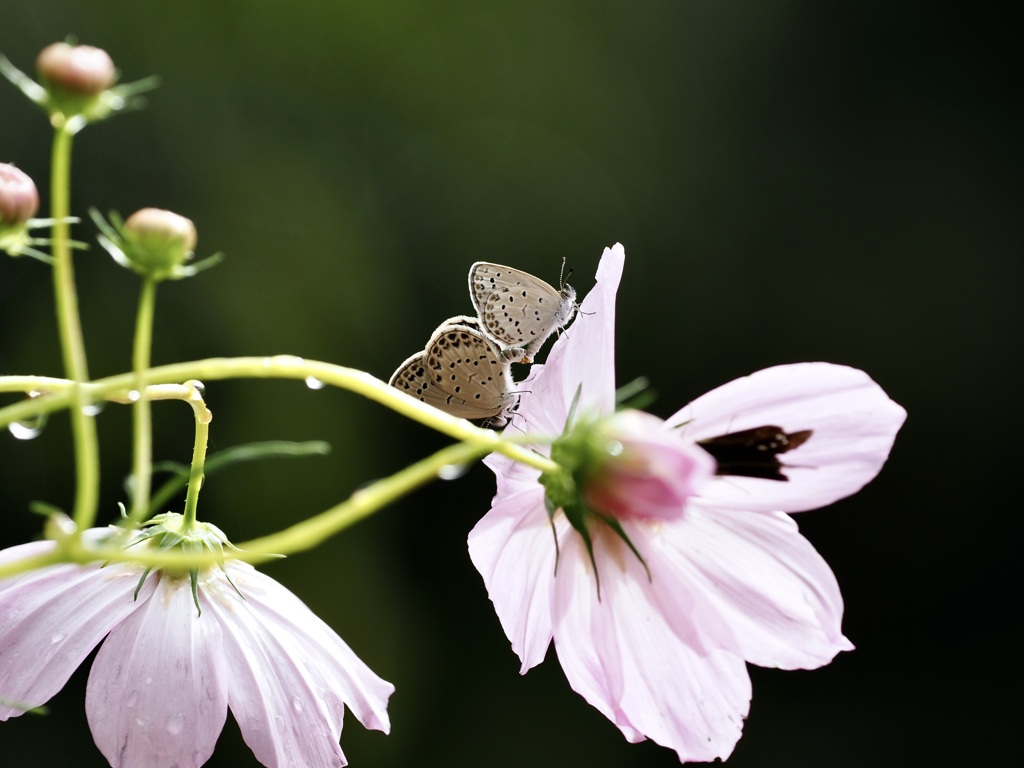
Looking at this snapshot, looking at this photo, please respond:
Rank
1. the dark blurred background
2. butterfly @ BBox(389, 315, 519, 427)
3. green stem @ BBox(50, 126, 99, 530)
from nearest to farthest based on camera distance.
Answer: green stem @ BBox(50, 126, 99, 530) → butterfly @ BBox(389, 315, 519, 427) → the dark blurred background

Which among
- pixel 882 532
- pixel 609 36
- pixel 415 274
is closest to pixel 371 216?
pixel 415 274

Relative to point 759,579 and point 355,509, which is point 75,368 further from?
point 759,579

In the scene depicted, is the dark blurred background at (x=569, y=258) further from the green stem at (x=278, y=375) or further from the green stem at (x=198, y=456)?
the green stem at (x=278, y=375)

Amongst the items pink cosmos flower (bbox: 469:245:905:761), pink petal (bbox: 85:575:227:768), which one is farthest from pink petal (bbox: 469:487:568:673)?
pink petal (bbox: 85:575:227:768)

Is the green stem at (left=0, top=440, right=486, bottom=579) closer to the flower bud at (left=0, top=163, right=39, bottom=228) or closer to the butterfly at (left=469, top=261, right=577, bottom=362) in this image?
the flower bud at (left=0, top=163, right=39, bottom=228)

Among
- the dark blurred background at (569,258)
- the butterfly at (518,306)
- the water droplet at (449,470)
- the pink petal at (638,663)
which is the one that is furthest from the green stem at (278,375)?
the dark blurred background at (569,258)

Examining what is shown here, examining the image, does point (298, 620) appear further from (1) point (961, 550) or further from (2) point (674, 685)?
(1) point (961, 550)

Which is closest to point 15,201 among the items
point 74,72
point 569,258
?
point 74,72
